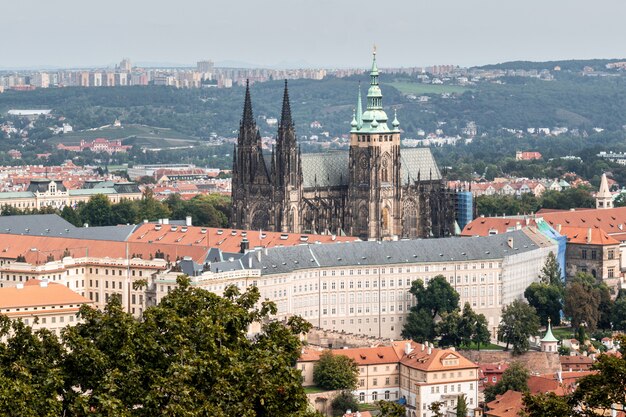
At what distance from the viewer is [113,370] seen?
5728cm

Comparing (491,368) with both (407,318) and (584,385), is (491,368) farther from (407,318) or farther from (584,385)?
(584,385)

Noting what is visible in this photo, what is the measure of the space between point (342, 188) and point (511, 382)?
61.0m

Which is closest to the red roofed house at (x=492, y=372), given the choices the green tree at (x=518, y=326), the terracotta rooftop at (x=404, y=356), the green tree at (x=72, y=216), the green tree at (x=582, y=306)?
the terracotta rooftop at (x=404, y=356)

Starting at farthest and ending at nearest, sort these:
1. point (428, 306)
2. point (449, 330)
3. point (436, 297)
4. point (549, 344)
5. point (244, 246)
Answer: point (244, 246)
point (436, 297)
point (428, 306)
point (449, 330)
point (549, 344)

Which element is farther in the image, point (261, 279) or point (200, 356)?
point (261, 279)

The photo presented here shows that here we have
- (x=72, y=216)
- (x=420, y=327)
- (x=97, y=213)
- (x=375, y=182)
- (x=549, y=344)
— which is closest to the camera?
(x=549, y=344)

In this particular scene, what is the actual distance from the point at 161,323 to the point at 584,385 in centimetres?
1249

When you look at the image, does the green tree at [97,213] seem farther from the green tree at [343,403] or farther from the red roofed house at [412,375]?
the green tree at [343,403]

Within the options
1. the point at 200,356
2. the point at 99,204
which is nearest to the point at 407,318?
the point at 99,204

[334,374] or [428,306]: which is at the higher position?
[334,374]

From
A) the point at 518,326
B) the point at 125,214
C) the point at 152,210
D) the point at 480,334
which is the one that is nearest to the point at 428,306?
the point at 480,334

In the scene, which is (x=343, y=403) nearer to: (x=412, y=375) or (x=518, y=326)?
(x=412, y=375)

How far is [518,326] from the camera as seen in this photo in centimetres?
12350

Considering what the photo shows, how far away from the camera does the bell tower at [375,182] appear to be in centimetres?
16362
